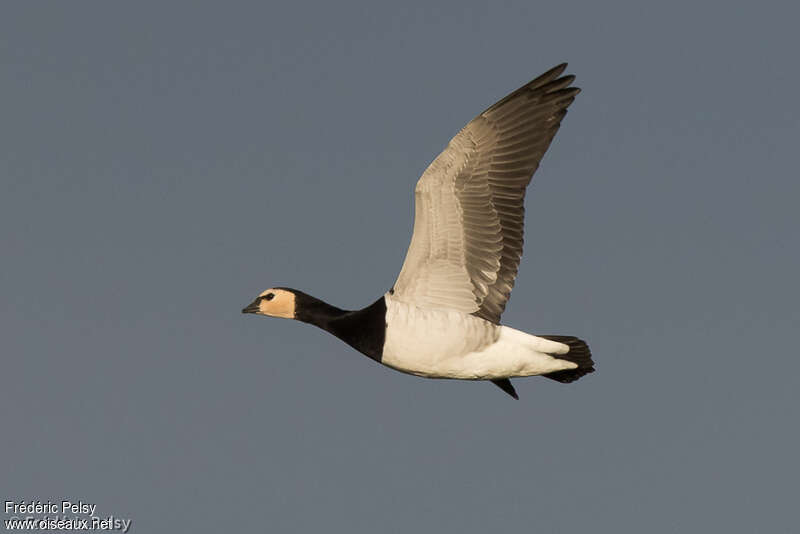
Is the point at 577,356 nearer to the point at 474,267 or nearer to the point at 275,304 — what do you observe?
the point at 474,267

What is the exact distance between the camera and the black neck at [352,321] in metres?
A: 18.1

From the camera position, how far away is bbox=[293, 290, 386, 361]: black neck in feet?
59.3

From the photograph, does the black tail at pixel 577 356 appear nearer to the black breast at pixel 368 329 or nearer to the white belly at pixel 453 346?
the white belly at pixel 453 346

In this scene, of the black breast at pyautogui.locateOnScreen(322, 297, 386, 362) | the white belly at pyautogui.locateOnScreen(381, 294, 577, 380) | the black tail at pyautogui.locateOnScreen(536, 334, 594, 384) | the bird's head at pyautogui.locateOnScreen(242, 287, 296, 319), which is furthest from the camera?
the bird's head at pyautogui.locateOnScreen(242, 287, 296, 319)

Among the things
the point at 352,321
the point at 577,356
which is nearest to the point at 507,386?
the point at 577,356

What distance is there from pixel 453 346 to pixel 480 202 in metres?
1.86

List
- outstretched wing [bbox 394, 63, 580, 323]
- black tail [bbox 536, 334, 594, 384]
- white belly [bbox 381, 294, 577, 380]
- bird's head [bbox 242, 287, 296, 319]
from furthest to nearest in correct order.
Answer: bird's head [bbox 242, 287, 296, 319]
black tail [bbox 536, 334, 594, 384]
white belly [bbox 381, 294, 577, 380]
outstretched wing [bbox 394, 63, 580, 323]

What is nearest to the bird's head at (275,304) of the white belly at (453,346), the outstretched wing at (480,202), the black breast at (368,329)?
the black breast at (368,329)

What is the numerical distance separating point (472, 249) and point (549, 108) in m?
1.97

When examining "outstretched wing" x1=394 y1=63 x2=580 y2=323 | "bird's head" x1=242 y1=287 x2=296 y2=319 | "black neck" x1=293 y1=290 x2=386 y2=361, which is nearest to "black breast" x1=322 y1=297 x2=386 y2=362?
"black neck" x1=293 y1=290 x2=386 y2=361

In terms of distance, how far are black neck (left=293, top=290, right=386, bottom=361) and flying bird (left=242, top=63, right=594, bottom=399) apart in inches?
0.5

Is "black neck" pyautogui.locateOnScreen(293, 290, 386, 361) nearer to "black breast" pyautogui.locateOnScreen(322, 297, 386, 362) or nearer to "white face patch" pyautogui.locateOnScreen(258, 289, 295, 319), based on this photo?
"black breast" pyautogui.locateOnScreen(322, 297, 386, 362)

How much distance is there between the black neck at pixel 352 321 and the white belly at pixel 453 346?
0.39 ft

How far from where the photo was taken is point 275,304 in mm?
19281
